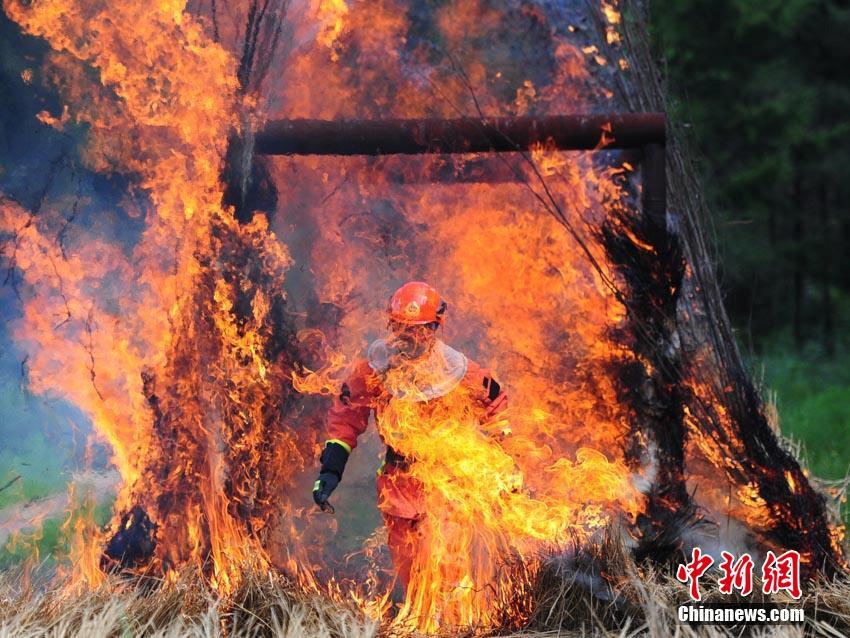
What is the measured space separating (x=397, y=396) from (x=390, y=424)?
152 millimetres

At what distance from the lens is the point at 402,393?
5.11 meters

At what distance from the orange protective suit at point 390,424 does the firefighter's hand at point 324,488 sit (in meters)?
0.20

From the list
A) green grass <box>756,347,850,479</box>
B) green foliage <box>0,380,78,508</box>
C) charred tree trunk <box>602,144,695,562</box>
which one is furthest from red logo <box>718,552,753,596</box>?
green foliage <box>0,380,78,508</box>

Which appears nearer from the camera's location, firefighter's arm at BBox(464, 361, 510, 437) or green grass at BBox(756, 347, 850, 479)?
firefighter's arm at BBox(464, 361, 510, 437)

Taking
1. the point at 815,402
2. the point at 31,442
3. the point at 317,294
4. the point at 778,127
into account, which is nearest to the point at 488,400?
the point at 317,294

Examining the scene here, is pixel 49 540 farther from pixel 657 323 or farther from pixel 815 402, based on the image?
pixel 815 402

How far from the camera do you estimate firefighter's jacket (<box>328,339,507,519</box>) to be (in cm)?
511

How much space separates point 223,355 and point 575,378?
251 cm

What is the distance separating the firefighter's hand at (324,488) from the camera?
492 centimetres

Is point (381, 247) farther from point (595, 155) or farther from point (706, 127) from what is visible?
point (706, 127)

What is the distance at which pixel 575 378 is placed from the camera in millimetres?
6789

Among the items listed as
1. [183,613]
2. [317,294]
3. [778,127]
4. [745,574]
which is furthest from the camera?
[778,127]

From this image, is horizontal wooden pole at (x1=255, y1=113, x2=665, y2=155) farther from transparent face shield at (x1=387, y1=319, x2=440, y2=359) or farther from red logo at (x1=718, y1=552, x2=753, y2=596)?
red logo at (x1=718, y1=552, x2=753, y2=596)

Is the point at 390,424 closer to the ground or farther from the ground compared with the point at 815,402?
farther from the ground
